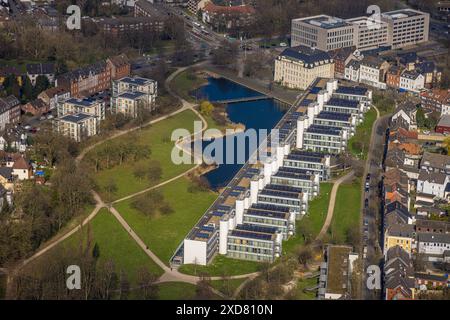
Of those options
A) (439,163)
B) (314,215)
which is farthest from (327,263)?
(439,163)

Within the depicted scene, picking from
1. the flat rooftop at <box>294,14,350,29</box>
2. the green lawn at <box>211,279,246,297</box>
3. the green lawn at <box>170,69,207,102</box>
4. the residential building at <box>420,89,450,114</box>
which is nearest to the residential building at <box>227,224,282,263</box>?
the green lawn at <box>211,279,246,297</box>

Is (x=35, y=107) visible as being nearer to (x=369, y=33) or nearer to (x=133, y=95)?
(x=133, y=95)

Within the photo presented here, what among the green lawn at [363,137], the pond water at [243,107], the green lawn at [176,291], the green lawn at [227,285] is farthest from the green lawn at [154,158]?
the green lawn at [227,285]

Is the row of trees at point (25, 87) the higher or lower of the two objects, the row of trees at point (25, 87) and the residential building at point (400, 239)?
the lower

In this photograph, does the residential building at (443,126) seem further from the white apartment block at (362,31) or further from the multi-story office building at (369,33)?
the multi-story office building at (369,33)

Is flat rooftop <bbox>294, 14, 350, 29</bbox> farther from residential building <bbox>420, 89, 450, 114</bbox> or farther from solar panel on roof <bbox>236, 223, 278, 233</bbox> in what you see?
solar panel on roof <bbox>236, 223, 278, 233</bbox>
